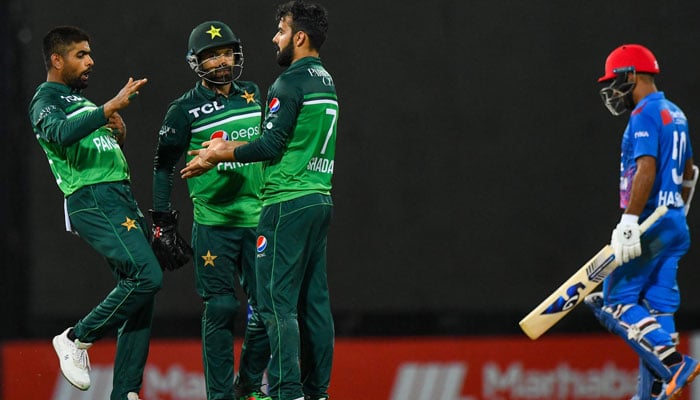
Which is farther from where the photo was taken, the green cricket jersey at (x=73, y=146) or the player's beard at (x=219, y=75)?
the player's beard at (x=219, y=75)

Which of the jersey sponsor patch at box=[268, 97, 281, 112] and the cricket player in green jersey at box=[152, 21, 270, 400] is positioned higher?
the jersey sponsor patch at box=[268, 97, 281, 112]

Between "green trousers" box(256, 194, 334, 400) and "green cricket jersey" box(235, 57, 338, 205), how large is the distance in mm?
62

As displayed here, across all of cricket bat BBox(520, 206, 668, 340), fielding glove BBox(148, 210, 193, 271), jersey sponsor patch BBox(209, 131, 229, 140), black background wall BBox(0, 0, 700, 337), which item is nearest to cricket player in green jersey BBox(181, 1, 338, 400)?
jersey sponsor patch BBox(209, 131, 229, 140)

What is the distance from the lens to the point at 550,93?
6.25 m

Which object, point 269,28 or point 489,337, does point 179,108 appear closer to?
point 269,28

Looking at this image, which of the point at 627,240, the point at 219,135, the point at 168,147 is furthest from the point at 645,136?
the point at 168,147

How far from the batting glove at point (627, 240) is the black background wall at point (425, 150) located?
200cm

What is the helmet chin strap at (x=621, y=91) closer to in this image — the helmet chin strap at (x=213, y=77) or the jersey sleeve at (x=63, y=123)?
the helmet chin strap at (x=213, y=77)

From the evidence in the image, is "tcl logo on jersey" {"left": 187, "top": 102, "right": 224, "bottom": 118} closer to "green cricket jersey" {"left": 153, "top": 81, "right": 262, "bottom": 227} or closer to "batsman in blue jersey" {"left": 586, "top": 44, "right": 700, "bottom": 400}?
"green cricket jersey" {"left": 153, "top": 81, "right": 262, "bottom": 227}

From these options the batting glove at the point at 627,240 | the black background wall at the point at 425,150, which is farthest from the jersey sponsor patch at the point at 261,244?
the black background wall at the point at 425,150

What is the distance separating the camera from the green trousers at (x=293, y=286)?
3.76 meters

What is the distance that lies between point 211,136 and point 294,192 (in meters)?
0.63

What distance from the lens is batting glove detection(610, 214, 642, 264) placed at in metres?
4.16

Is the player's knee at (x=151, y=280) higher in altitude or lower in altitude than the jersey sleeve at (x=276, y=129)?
lower
